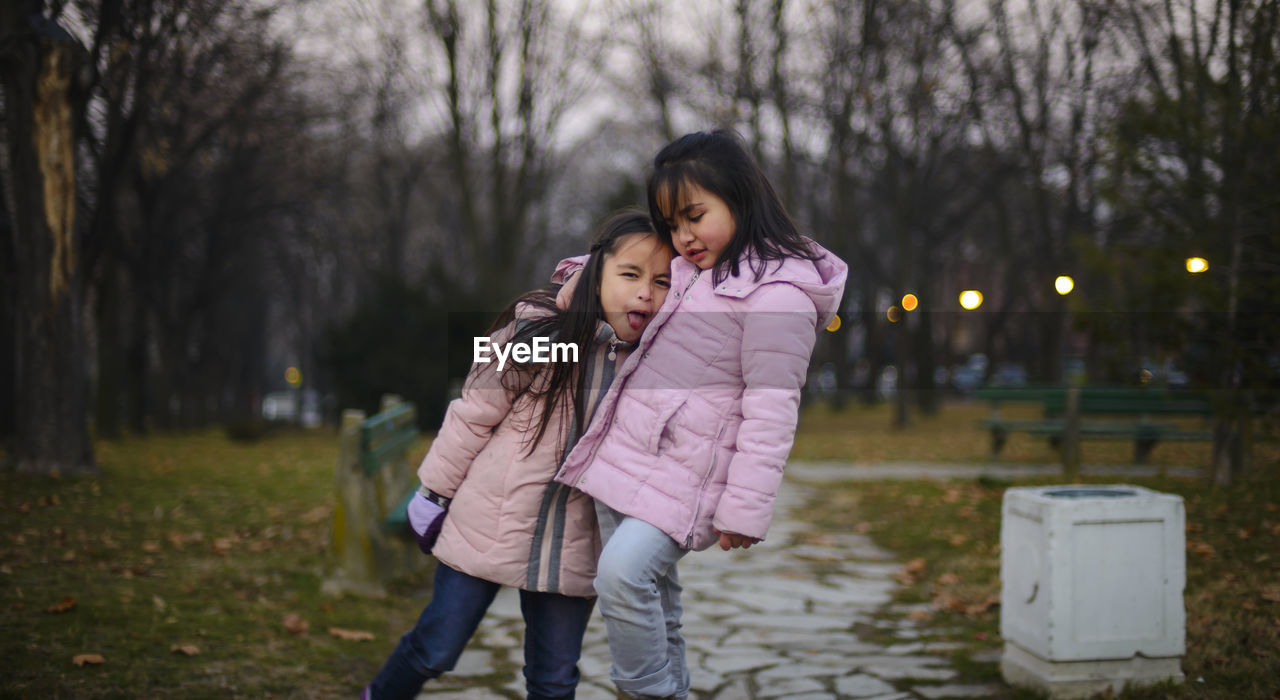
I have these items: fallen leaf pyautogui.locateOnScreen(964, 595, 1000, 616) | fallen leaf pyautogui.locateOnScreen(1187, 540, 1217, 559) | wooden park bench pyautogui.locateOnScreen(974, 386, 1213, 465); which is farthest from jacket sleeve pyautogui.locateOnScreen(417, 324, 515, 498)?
wooden park bench pyautogui.locateOnScreen(974, 386, 1213, 465)

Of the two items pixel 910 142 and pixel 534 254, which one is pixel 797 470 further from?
pixel 534 254

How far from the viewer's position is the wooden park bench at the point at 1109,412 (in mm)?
11062

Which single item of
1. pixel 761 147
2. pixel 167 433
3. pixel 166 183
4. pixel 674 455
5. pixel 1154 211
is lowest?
pixel 167 433

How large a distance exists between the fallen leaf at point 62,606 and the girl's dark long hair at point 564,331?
2584 millimetres

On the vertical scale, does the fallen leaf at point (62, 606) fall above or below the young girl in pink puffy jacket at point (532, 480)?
below

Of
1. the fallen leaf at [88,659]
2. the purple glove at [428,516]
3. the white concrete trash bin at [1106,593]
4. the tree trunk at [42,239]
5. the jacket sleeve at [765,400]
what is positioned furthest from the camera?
the tree trunk at [42,239]

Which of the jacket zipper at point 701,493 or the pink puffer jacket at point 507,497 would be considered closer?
the jacket zipper at point 701,493

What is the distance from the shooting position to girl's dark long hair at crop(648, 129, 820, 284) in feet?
9.29

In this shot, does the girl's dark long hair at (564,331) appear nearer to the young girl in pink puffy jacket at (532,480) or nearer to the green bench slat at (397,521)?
the young girl in pink puffy jacket at (532,480)

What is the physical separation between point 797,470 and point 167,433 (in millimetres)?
12080

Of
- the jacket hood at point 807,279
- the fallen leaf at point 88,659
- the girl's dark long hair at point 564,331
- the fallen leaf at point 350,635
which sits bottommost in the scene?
the fallen leaf at point 350,635

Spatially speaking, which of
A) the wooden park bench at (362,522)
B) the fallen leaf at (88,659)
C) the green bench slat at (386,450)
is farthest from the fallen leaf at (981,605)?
the fallen leaf at (88,659)

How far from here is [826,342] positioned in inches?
1436

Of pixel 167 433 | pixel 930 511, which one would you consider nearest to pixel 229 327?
pixel 167 433
